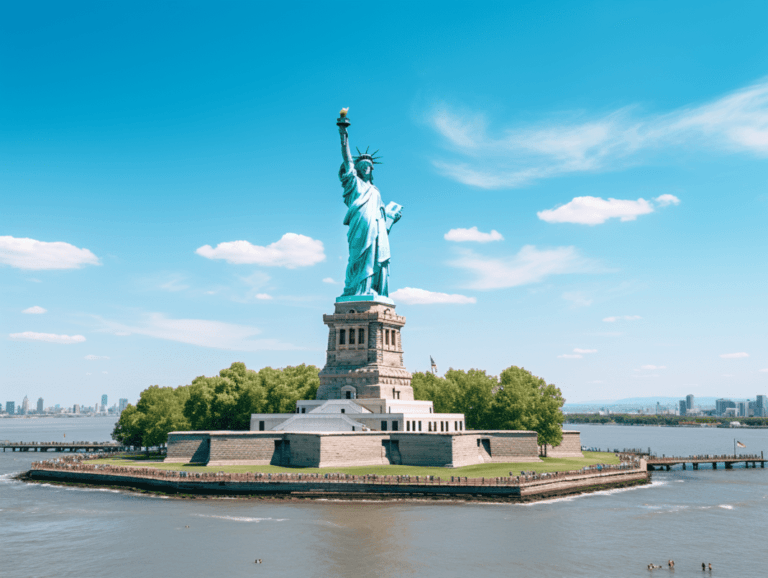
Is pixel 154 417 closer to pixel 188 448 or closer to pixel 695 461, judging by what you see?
pixel 188 448

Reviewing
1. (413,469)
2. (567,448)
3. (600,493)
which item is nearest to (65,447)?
(413,469)

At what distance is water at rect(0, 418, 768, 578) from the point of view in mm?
42344

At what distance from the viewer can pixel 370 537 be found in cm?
4912

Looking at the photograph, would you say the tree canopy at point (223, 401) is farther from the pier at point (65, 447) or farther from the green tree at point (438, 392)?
the pier at point (65, 447)

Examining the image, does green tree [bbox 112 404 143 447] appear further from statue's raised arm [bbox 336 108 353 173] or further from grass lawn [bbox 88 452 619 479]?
statue's raised arm [bbox 336 108 353 173]

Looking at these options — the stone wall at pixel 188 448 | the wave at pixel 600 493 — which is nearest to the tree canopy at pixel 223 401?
the stone wall at pixel 188 448

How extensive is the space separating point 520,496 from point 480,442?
17.8 metres

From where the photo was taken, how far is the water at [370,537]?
1667 inches

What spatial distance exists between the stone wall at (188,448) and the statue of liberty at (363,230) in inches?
1076

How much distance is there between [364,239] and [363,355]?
Result: 15.9 meters

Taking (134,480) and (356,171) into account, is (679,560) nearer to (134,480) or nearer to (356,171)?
(134,480)

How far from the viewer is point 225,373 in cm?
9969

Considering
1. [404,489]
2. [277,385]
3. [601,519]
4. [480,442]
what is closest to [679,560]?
[601,519]

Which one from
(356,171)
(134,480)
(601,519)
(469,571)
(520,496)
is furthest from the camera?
(356,171)
